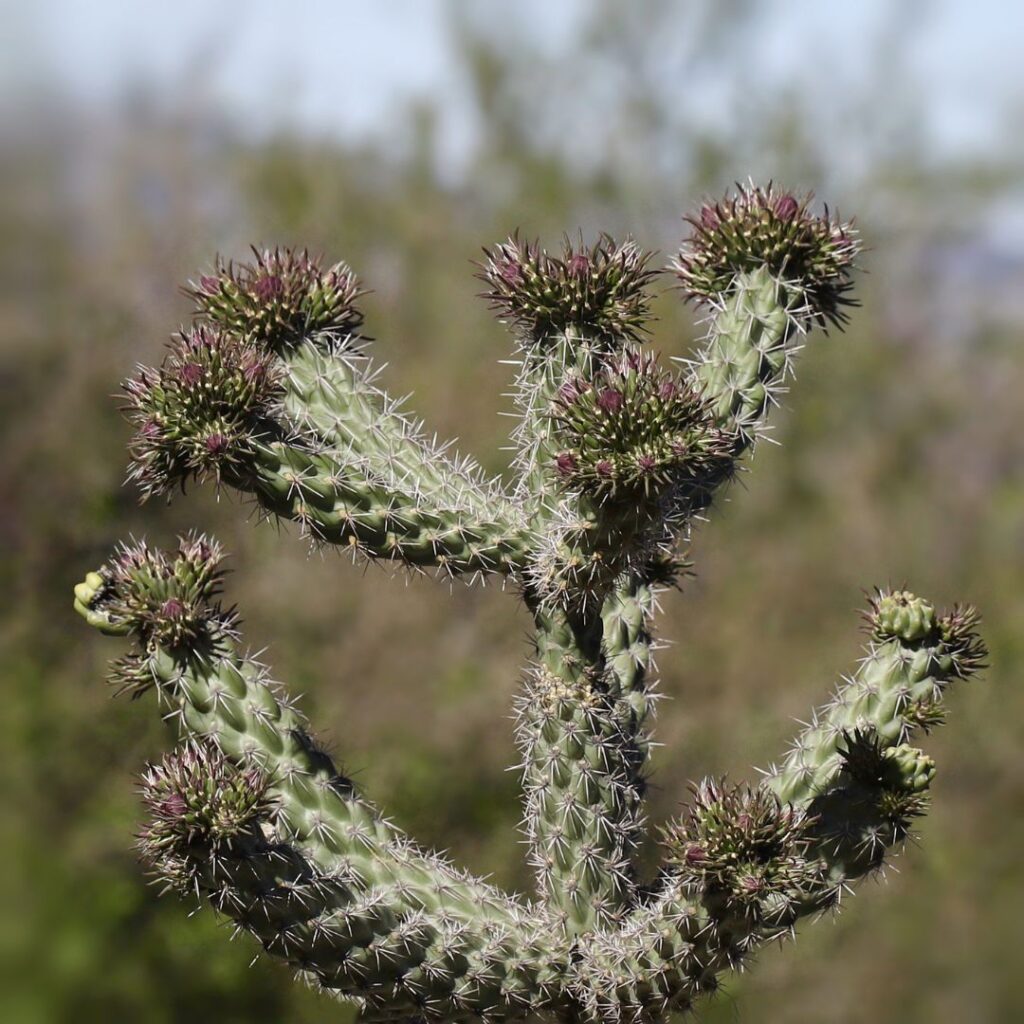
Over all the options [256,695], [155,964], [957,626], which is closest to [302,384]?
[256,695]

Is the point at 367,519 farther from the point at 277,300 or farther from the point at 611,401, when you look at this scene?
the point at 611,401

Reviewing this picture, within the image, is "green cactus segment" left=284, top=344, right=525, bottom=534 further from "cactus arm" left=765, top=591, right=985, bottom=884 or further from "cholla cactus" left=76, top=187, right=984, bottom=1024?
"cactus arm" left=765, top=591, right=985, bottom=884

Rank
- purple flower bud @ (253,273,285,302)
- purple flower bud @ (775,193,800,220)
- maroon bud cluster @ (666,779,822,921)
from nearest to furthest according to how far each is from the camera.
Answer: maroon bud cluster @ (666,779,822,921)
purple flower bud @ (775,193,800,220)
purple flower bud @ (253,273,285,302)

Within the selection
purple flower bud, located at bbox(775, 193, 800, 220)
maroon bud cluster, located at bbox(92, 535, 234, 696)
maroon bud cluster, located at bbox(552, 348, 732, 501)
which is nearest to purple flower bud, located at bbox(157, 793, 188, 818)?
maroon bud cluster, located at bbox(92, 535, 234, 696)

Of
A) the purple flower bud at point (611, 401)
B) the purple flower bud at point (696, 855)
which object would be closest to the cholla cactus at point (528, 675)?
the purple flower bud at point (696, 855)

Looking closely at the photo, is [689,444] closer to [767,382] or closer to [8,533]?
[767,382]

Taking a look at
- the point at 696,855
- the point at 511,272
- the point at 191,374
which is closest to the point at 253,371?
the point at 191,374
